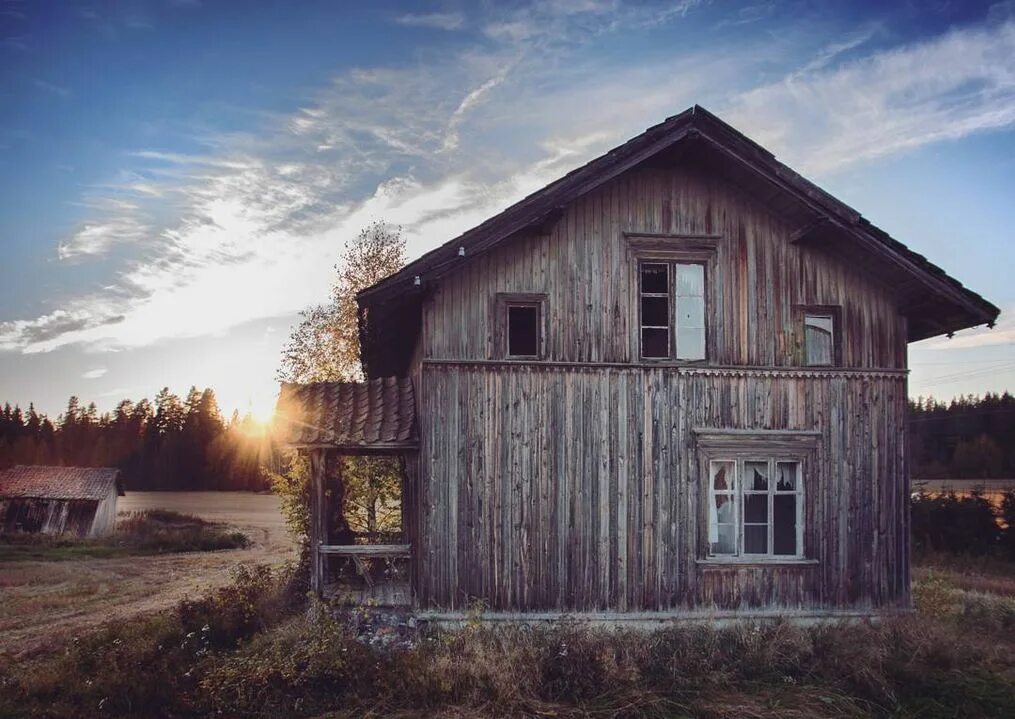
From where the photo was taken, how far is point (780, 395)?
12977 mm

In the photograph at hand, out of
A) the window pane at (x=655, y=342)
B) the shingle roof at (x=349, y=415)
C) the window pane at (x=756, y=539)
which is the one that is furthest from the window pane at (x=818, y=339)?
the shingle roof at (x=349, y=415)

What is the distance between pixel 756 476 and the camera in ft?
42.2

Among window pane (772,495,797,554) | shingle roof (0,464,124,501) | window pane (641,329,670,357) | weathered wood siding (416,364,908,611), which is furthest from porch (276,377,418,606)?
shingle roof (0,464,124,501)

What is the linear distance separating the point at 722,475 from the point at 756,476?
23.2 inches

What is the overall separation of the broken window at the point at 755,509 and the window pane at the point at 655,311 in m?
2.49

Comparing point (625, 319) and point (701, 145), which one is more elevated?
point (701, 145)

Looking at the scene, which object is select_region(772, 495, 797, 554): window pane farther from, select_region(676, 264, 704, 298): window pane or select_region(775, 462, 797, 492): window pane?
select_region(676, 264, 704, 298): window pane

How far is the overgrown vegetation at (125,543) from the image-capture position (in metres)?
32.8

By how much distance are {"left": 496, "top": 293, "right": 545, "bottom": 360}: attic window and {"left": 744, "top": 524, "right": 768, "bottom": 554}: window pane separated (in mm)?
4475

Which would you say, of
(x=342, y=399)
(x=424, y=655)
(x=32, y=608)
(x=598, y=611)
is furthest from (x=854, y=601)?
(x=32, y=608)

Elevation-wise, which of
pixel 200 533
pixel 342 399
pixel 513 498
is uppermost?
pixel 342 399

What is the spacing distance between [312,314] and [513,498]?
15.8 meters

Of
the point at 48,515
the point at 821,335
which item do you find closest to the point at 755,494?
the point at 821,335

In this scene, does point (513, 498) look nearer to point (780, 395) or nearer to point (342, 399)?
point (342, 399)
